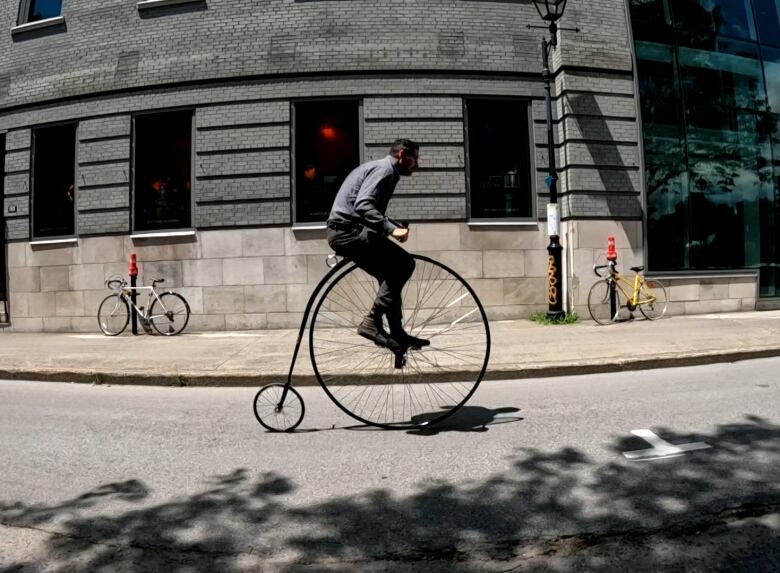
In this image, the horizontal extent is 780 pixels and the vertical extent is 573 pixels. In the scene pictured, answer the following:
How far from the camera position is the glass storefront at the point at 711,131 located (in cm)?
1180

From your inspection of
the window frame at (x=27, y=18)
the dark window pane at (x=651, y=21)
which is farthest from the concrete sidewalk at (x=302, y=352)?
the window frame at (x=27, y=18)

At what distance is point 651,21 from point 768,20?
341cm

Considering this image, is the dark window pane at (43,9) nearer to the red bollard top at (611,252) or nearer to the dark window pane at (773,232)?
the red bollard top at (611,252)

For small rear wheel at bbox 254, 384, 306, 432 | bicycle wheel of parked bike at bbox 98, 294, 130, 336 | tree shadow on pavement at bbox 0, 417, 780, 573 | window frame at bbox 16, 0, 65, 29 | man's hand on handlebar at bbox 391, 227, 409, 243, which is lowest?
tree shadow on pavement at bbox 0, 417, 780, 573

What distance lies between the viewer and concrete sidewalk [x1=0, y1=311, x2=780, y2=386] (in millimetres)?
6570

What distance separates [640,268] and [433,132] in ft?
15.9

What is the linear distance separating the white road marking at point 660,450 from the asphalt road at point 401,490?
8cm

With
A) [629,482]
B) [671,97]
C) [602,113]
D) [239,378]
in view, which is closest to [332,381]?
[239,378]

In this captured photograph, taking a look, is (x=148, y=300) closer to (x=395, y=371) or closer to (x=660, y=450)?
(x=395, y=371)

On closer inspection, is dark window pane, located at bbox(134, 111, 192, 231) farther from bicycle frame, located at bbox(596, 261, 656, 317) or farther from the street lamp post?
bicycle frame, located at bbox(596, 261, 656, 317)

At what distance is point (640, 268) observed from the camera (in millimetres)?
10797

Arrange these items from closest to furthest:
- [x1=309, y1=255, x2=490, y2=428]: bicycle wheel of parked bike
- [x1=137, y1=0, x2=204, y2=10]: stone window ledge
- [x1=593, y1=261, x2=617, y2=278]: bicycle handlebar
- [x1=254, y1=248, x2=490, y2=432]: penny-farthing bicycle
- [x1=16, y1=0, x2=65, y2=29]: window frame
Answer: [x1=254, y1=248, x2=490, y2=432]: penny-farthing bicycle < [x1=309, y1=255, x2=490, y2=428]: bicycle wheel of parked bike < [x1=593, y1=261, x2=617, y2=278]: bicycle handlebar < [x1=137, y1=0, x2=204, y2=10]: stone window ledge < [x1=16, y1=0, x2=65, y2=29]: window frame

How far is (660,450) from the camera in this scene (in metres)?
3.76

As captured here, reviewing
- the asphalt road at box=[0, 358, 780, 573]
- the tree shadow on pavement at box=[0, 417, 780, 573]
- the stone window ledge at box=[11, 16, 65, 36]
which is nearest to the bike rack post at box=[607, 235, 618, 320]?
the asphalt road at box=[0, 358, 780, 573]
